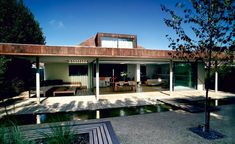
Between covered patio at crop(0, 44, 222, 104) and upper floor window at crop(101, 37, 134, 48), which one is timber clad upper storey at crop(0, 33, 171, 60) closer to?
covered patio at crop(0, 44, 222, 104)

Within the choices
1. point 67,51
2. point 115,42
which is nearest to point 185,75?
point 115,42

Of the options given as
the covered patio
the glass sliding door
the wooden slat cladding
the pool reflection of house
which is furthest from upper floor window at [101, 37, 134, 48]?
the wooden slat cladding

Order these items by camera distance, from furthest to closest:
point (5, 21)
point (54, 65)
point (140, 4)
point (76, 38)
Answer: point (76, 38) < point (54, 65) < point (5, 21) < point (140, 4)

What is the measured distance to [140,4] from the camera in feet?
33.2

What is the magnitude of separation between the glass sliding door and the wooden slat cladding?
397 cm

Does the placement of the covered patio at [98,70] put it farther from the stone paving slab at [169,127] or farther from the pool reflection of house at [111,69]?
the stone paving slab at [169,127]

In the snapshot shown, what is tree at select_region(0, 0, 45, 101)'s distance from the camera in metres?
10.0

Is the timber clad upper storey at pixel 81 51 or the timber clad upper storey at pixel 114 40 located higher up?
the timber clad upper storey at pixel 114 40

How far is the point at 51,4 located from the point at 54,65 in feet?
17.4

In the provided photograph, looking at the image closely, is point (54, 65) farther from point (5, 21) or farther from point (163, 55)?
point (163, 55)

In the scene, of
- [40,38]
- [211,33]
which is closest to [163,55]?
[211,33]

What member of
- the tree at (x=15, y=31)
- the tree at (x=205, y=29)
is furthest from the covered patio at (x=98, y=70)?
the tree at (x=205, y=29)

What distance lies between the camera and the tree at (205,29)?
3592 millimetres

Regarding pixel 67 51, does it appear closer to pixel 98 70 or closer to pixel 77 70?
pixel 98 70
